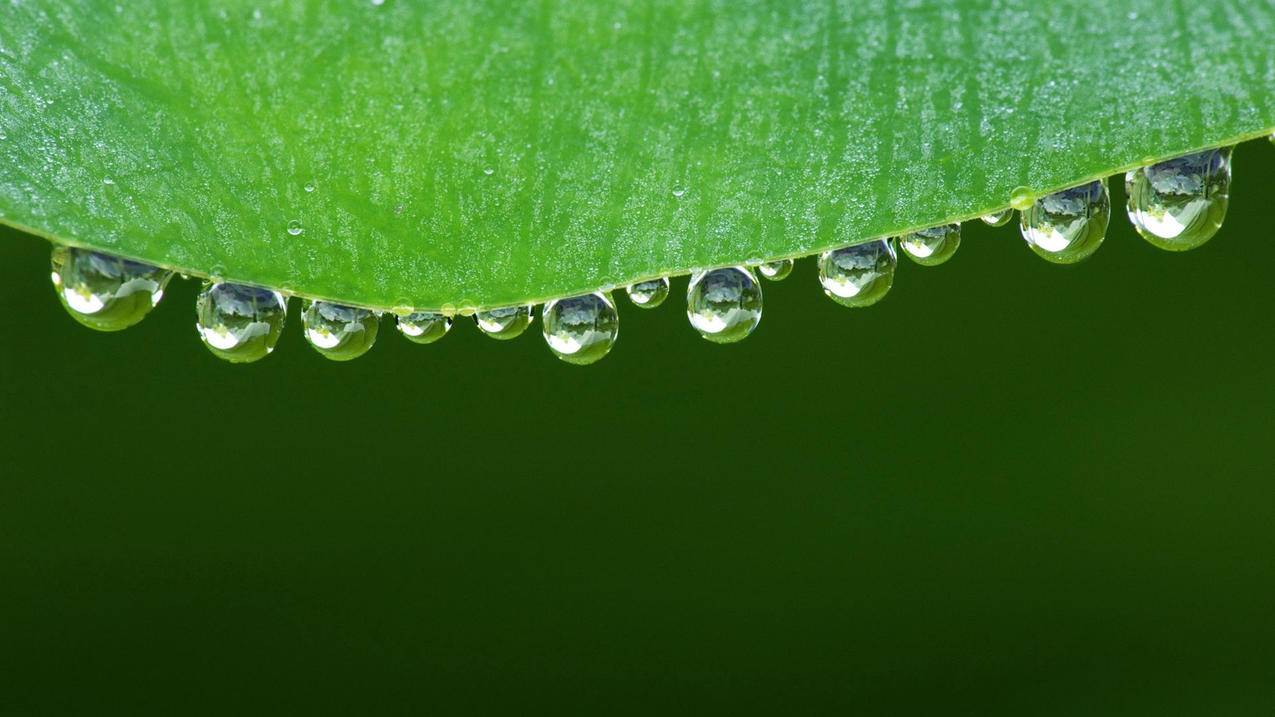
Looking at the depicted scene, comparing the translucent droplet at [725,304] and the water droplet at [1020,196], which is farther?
the translucent droplet at [725,304]

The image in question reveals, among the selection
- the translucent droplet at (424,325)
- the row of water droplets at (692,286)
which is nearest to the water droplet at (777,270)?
the row of water droplets at (692,286)

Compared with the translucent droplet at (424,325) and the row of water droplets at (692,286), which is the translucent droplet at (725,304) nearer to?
the row of water droplets at (692,286)

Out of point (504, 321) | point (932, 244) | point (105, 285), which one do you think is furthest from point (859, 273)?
point (105, 285)

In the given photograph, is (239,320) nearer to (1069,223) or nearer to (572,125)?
(572,125)

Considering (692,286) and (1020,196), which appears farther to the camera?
(692,286)

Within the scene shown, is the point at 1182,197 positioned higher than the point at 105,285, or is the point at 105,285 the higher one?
the point at 1182,197
